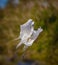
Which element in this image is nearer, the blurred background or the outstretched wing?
the outstretched wing

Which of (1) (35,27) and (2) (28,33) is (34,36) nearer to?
(2) (28,33)

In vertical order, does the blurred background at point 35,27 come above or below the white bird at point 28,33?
above

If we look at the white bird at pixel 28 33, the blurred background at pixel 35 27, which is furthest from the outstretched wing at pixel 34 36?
the blurred background at pixel 35 27

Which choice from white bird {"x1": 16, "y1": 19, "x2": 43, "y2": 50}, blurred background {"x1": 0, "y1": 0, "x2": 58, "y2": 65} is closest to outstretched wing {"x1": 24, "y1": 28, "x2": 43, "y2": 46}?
white bird {"x1": 16, "y1": 19, "x2": 43, "y2": 50}

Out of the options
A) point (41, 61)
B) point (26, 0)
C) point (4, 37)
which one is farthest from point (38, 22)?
point (26, 0)

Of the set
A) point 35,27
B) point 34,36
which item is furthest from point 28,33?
point 35,27

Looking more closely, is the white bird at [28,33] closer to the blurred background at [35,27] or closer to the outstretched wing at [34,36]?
the outstretched wing at [34,36]

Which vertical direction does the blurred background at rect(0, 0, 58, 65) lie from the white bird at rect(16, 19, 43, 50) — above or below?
above

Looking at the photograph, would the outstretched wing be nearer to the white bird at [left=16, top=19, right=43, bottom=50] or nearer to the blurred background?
the white bird at [left=16, top=19, right=43, bottom=50]

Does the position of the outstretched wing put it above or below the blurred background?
below
